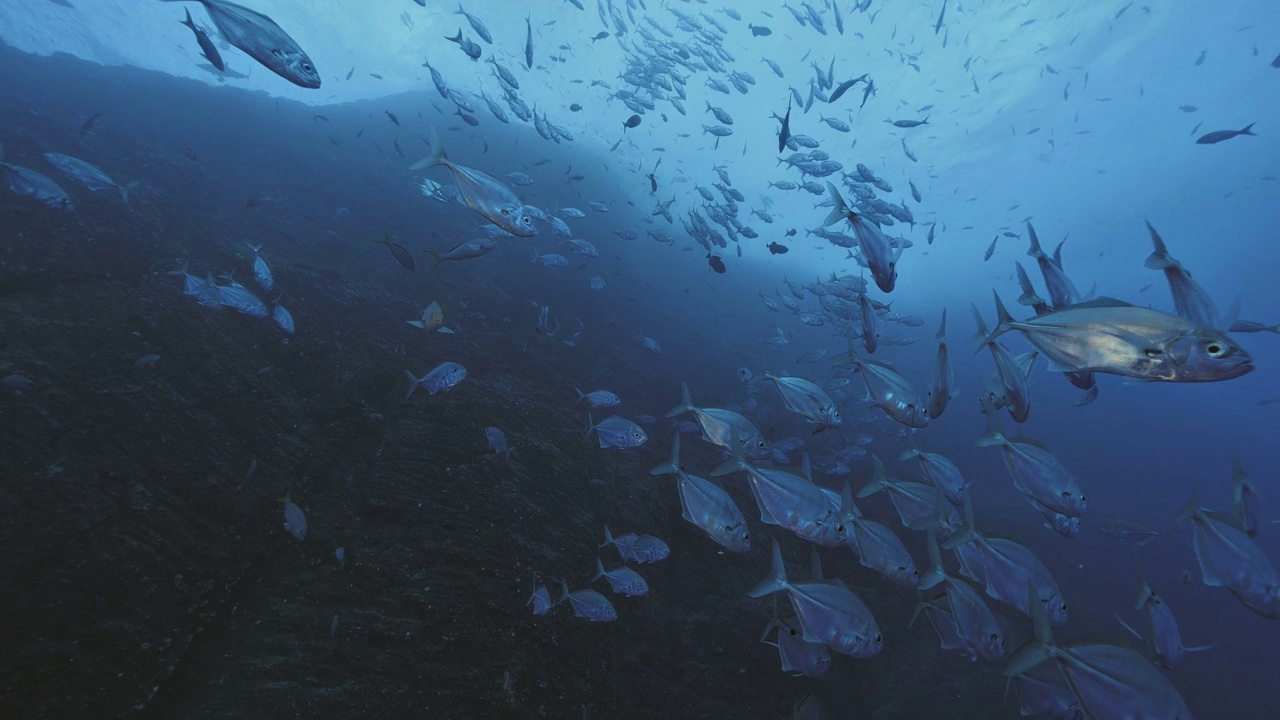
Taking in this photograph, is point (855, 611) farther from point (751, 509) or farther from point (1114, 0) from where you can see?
point (1114, 0)

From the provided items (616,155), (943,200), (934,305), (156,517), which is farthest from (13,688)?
(934,305)

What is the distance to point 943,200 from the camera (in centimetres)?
4656

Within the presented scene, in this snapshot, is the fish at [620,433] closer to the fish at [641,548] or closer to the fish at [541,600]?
the fish at [641,548]

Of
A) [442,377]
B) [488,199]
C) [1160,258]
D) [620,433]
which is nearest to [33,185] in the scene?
[442,377]

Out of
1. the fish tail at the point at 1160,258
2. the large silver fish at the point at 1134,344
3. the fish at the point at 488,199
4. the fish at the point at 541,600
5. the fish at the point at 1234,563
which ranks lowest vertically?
the fish at the point at 541,600

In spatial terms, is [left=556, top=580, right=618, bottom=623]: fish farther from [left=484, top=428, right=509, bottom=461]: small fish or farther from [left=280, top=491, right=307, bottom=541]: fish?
[left=280, top=491, right=307, bottom=541]: fish

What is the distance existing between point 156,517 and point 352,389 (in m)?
2.37

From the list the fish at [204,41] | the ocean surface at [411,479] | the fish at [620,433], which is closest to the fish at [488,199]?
the ocean surface at [411,479]

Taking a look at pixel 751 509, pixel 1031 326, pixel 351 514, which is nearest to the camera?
pixel 1031 326

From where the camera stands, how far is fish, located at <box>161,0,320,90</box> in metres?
2.60

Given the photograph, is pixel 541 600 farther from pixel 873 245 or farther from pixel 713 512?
pixel 873 245

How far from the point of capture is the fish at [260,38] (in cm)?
260

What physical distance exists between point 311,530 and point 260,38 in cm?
375

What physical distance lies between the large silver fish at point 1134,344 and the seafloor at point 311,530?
12.9ft
